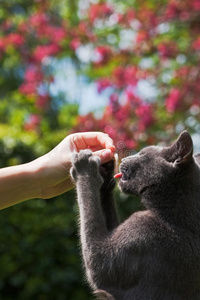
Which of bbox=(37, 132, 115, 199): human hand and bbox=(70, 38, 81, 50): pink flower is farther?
bbox=(70, 38, 81, 50): pink flower

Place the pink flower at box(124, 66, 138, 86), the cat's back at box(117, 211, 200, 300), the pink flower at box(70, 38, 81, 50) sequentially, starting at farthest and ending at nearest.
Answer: the pink flower at box(70, 38, 81, 50) → the pink flower at box(124, 66, 138, 86) → the cat's back at box(117, 211, 200, 300)

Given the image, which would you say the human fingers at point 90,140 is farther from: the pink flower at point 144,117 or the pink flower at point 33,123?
the pink flower at point 33,123

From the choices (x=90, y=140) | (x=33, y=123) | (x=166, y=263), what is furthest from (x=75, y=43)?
(x=166, y=263)

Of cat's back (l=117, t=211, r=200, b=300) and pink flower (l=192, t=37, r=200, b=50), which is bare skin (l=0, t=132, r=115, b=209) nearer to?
cat's back (l=117, t=211, r=200, b=300)

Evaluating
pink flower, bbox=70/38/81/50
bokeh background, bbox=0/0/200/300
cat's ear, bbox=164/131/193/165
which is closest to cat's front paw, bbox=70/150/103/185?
cat's ear, bbox=164/131/193/165

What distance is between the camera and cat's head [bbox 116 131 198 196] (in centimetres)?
284

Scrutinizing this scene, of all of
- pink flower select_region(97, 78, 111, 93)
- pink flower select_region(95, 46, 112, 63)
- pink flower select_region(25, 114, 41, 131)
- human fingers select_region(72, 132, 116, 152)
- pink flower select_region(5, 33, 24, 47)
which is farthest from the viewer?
pink flower select_region(5, 33, 24, 47)

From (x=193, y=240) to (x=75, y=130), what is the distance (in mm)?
4025

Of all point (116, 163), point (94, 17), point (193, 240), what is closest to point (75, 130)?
point (94, 17)

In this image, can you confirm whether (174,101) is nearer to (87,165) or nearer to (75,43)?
(75,43)

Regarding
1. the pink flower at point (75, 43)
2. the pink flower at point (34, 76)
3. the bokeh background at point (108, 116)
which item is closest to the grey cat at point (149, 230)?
the bokeh background at point (108, 116)

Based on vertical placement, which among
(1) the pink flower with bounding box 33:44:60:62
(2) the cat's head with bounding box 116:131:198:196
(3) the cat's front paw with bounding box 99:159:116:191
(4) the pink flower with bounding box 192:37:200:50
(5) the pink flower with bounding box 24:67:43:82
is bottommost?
(2) the cat's head with bounding box 116:131:198:196

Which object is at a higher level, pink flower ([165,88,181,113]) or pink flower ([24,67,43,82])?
pink flower ([24,67,43,82])

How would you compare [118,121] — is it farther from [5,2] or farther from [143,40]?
[5,2]
